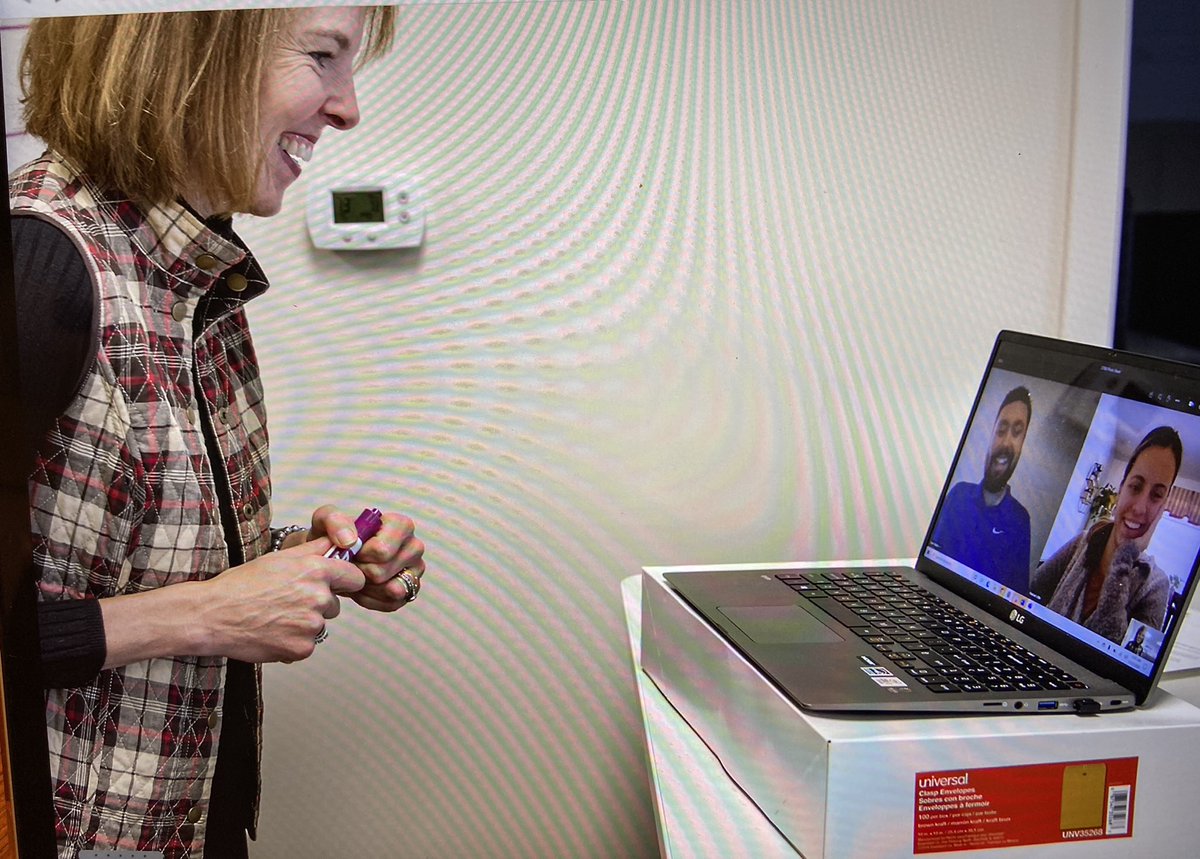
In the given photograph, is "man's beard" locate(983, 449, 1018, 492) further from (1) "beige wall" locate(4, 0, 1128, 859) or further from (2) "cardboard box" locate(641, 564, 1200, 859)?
(2) "cardboard box" locate(641, 564, 1200, 859)

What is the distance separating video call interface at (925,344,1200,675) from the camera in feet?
2.24

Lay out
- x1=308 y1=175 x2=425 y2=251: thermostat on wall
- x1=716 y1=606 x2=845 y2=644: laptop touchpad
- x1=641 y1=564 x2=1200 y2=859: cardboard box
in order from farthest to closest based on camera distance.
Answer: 1. x1=308 y1=175 x2=425 y2=251: thermostat on wall
2. x1=716 y1=606 x2=845 y2=644: laptop touchpad
3. x1=641 y1=564 x2=1200 y2=859: cardboard box

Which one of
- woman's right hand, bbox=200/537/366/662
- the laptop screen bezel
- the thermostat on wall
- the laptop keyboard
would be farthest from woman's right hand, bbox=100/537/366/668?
the laptop screen bezel

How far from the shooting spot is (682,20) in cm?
84

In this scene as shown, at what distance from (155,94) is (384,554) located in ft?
1.43

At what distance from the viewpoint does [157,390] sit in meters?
0.81

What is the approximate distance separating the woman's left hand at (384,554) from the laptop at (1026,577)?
0.24 metres

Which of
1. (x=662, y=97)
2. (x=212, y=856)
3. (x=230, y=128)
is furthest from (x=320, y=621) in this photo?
(x=662, y=97)

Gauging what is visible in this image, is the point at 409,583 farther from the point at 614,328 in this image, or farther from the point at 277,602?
the point at 614,328

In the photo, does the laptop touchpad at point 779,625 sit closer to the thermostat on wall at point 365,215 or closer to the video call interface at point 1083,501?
the video call interface at point 1083,501

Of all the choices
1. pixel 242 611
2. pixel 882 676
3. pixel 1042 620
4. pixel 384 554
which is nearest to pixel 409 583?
pixel 384 554

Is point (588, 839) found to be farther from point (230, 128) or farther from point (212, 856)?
point (230, 128)

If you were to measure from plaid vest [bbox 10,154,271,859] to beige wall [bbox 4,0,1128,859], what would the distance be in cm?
4

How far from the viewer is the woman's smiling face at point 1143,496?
70 cm
